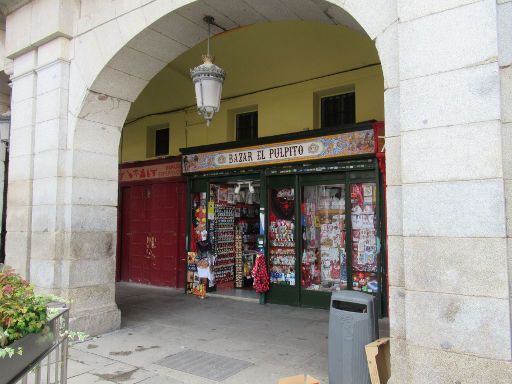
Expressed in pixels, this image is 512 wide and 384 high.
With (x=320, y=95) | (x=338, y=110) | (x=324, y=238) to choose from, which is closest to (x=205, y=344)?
(x=324, y=238)

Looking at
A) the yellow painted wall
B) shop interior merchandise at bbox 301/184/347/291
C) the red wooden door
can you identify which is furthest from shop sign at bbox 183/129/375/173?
the red wooden door

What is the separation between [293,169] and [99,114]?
364 cm

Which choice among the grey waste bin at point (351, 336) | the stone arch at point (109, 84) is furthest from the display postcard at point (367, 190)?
the grey waste bin at point (351, 336)

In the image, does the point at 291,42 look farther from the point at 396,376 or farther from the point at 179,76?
the point at 396,376

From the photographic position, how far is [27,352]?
2.49m

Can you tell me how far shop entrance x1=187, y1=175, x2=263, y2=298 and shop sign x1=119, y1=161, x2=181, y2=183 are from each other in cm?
83

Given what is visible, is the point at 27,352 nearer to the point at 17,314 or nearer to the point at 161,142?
the point at 17,314

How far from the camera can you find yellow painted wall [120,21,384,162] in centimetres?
735

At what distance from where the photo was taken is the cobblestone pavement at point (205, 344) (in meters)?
4.49

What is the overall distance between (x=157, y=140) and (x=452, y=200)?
8998mm

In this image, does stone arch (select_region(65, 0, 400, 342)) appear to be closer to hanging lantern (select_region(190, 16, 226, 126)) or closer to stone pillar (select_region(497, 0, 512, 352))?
hanging lantern (select_region(190, 16, 226, 126))

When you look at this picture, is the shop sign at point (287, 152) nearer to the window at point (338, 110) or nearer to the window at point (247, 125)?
the window at point (338, 110)

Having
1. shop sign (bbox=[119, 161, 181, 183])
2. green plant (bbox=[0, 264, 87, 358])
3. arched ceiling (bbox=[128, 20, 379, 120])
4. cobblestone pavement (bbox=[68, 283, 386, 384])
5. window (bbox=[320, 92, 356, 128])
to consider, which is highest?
arched ceiling (bbox=[128, 20, 379, 120])

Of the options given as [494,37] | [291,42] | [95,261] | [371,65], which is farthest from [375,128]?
[95,261]
